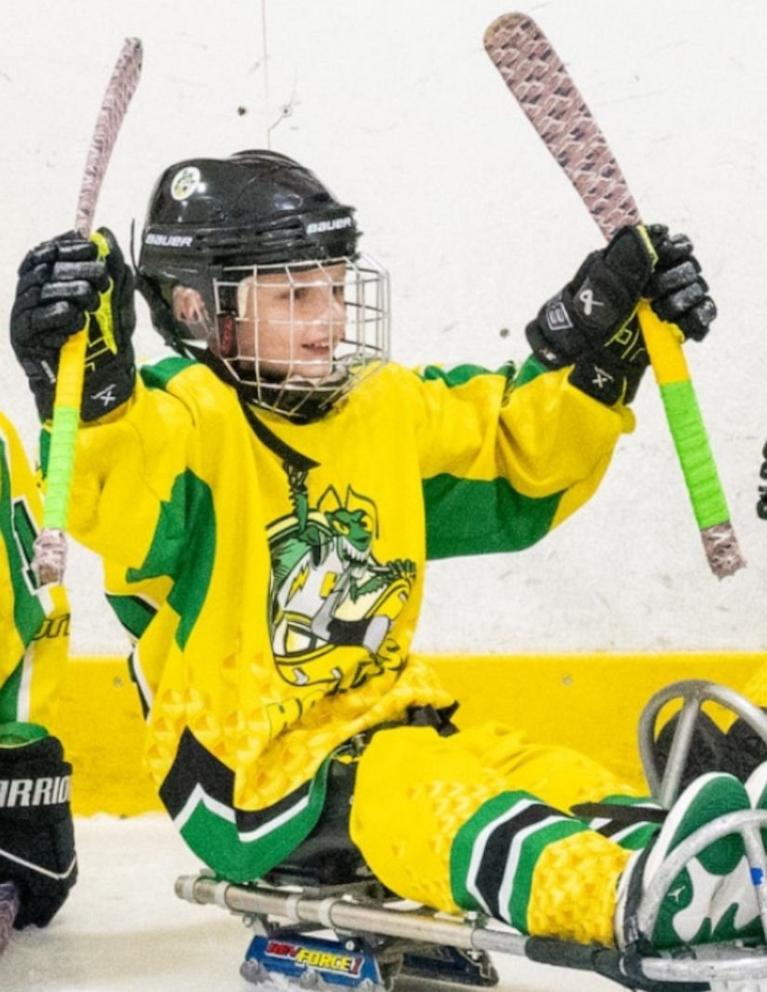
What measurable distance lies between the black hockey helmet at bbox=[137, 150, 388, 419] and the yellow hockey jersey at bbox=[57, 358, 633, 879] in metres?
0.06

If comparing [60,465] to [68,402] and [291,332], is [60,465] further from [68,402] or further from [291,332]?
[291,332]

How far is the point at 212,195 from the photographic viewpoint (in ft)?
8.32

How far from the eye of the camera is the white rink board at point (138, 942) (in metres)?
2.63

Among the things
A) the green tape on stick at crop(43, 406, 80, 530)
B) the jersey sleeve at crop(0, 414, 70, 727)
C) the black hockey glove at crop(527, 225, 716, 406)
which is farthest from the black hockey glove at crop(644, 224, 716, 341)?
the jersey sleeve at crop(0, 414, 70, 727)

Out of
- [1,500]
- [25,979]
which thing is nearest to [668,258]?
[1,500]

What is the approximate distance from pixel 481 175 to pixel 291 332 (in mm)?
1033

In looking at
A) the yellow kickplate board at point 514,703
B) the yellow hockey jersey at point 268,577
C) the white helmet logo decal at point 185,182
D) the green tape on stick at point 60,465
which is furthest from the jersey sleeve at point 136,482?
the yellow kickplate board at point 514,703

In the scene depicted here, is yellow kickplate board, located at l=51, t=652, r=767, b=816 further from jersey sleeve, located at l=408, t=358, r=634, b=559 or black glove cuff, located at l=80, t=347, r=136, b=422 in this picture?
black glove cuff, located at l=80, t=347, r=136, b=422

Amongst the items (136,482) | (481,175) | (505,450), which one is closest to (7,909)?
(136,482)

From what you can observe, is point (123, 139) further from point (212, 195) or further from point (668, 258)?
point (668, 258)

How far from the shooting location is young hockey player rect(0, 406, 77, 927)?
2.84m

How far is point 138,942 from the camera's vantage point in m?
2.83

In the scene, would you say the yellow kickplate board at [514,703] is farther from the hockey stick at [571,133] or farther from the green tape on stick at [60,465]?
the green tape on stick at [60,465]

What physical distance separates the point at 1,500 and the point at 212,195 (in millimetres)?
538
